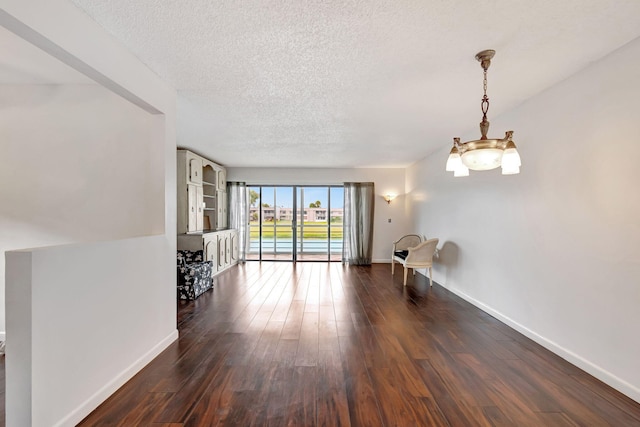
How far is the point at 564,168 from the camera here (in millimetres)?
2646

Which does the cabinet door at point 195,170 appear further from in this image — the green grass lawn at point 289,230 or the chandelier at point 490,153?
the chandelier at point 490,153

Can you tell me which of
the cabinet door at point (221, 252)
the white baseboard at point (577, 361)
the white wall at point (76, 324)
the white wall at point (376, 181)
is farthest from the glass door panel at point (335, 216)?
the white wall at point (76, 324)

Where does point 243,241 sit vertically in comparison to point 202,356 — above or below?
above

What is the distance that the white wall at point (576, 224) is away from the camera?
2.12 meters

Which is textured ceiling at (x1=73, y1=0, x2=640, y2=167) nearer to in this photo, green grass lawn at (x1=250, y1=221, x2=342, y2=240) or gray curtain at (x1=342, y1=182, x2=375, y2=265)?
gray curtain at (x1=342, y1=182, x2=375, y2=265)

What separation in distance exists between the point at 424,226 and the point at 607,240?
4150mm

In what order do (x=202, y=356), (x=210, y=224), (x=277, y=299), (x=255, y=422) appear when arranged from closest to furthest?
(x=255, y=422)
(x=202, y=356)
(x=277, y=299)
(x=210, y=224)

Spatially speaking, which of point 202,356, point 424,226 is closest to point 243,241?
point 424,226

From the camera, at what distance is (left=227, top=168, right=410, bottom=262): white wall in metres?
7.73

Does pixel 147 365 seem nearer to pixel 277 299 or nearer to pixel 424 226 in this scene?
pixel 277 299

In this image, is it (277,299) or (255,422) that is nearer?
A: (255,422)

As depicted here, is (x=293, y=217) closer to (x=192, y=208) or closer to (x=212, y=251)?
(x=212, y=251)

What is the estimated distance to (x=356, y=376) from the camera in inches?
91.2

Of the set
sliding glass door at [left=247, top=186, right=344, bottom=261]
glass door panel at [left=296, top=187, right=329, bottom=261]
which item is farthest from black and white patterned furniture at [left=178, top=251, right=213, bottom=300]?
glass door panel at [left=296, top=187, right=329, bottom=261]
